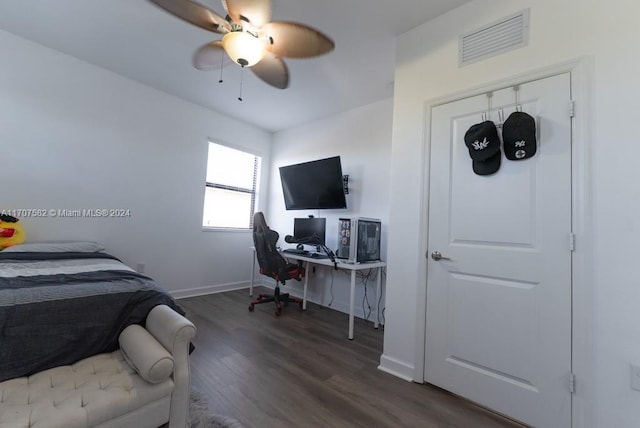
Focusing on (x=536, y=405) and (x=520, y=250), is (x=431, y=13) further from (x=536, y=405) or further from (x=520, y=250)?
(x=536, y=405)

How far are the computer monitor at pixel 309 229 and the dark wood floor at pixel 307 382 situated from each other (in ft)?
3.77

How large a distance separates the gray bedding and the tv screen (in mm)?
2314

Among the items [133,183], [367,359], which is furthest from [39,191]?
[367,359]

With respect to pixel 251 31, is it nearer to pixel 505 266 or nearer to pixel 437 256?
pixel 437 256

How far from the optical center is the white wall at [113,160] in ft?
8.73

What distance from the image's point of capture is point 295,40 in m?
1.85

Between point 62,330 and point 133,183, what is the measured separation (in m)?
2.50

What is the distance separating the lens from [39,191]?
2.74 metres

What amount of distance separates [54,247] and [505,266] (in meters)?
3.75

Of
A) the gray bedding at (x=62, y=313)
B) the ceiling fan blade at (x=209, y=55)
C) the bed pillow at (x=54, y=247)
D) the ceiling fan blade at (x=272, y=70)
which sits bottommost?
the gray bedding at (x=62, y=313)

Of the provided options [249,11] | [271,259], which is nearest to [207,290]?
[271,259]

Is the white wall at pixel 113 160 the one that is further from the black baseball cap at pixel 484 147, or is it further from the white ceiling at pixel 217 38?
the black baseball cap at pixel 484 147

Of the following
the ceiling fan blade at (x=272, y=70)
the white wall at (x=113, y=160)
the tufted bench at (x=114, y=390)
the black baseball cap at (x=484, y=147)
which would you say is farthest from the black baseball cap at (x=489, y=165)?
the white wall at (x=113, y=160)

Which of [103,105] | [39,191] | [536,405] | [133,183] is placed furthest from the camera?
[133,183]
